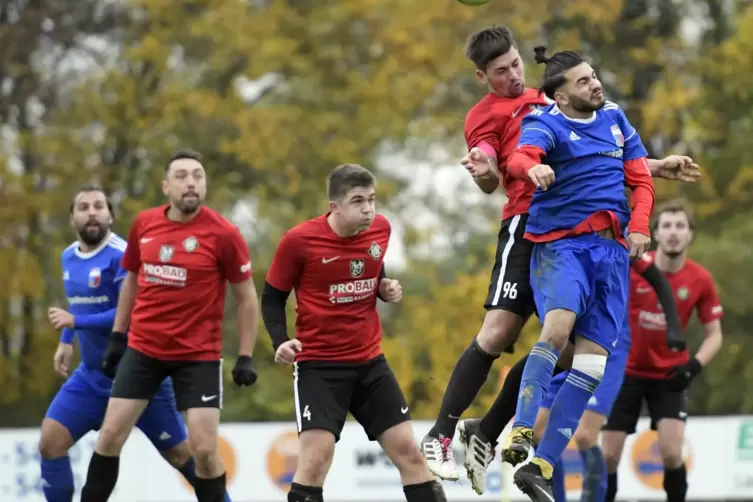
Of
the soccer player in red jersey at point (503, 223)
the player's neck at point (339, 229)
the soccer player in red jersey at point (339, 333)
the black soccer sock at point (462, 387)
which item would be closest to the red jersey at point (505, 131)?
the soccer player in red jersey at point (503, 223)

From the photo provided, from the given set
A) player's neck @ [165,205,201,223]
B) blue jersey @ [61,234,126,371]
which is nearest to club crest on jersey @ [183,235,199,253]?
player's neck @ [165,205,201,223]

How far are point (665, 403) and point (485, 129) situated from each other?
452cm

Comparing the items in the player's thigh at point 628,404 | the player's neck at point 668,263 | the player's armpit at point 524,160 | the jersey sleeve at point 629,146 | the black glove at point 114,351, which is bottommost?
the player's thigh at point 628,404

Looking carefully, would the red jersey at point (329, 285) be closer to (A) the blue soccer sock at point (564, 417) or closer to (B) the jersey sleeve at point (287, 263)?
(B) the jersey sleeve at point (287, 263)

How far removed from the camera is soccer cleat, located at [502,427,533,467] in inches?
255

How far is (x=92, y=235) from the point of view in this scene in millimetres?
9906

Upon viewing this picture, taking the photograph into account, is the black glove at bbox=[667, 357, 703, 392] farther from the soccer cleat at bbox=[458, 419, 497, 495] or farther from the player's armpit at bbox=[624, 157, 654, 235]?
the player's armpit at bbox=[624, 157, 654, 235]

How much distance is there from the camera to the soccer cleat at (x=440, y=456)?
23.0 feet

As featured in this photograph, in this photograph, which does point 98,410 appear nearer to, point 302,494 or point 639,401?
point 302,494

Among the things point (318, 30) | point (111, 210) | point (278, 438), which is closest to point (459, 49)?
point (318, 30)

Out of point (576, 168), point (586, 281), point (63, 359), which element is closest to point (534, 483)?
point (586, 281)

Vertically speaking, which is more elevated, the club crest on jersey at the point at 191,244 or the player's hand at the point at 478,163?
the player's hand at the point at 478,163

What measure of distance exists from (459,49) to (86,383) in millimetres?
14446

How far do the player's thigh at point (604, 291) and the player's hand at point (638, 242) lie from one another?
6.2 inches
